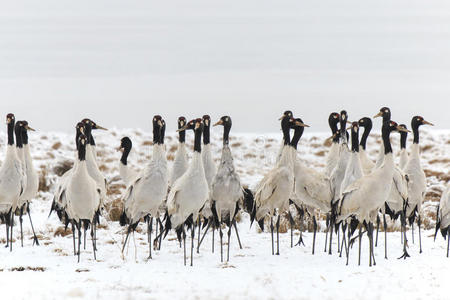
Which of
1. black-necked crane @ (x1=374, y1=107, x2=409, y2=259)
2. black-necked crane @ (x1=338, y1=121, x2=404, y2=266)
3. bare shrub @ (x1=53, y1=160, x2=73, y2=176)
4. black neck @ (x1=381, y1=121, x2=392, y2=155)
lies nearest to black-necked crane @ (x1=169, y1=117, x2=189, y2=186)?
black-necked crane @ (x1=338, y1=121, x2=404, y2=266)

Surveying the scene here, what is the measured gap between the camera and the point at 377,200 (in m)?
8.98

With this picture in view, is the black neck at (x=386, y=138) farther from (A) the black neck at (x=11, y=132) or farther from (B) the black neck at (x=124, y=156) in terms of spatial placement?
(A) the black neck at (x=11, y=132)

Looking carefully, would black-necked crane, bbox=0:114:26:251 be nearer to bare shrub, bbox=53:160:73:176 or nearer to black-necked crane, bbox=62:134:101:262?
black-necked crane, bbox=62:134:101:262

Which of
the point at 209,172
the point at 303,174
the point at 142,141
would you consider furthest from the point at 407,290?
the point at 142,141

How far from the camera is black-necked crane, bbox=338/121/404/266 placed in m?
8.97

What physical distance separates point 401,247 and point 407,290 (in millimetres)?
3818

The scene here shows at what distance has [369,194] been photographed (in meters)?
8.96

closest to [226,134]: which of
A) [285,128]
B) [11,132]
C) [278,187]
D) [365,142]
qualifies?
[285,128]

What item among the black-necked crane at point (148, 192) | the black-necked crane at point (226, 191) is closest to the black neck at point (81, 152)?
the black-necked crane at point (148, 192)

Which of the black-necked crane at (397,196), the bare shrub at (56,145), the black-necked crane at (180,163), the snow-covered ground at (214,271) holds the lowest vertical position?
the snow-covered ground at (214,271)

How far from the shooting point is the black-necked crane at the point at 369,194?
8.97 metres

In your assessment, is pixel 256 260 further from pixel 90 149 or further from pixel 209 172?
pixel 90 149

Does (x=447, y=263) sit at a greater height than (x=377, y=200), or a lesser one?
lesser

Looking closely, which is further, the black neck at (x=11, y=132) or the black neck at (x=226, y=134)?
the black neck at (x=11, y=132)
